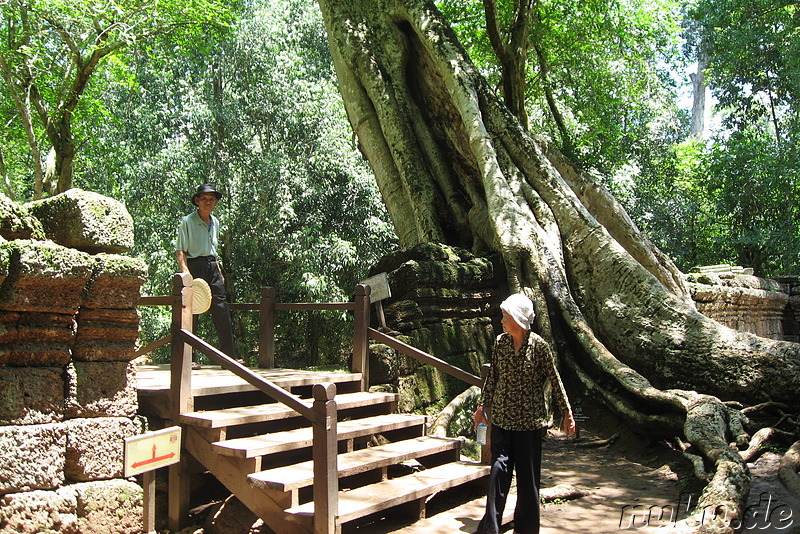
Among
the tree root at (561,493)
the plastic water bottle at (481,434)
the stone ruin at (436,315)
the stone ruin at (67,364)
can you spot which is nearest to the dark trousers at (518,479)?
the plastic water bottle at (481,434)

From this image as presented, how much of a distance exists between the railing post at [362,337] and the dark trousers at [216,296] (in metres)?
1.15

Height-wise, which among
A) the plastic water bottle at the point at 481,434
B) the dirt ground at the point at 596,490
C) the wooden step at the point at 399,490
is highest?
the plastic water bottle at the point at 481,434

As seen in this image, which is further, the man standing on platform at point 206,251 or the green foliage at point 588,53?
the green foliage at point 588,53

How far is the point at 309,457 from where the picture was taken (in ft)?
16.2

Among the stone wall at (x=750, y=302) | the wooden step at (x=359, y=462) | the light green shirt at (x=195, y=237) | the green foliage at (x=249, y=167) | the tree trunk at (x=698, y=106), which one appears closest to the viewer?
the wooden step at (x=359, y=462)

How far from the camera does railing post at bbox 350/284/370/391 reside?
18.9 ft

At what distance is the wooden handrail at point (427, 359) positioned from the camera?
5.32 metres

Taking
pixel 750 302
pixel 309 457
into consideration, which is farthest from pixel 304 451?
pixel 750 302

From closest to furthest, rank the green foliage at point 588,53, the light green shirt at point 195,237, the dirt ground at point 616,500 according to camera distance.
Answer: the dirt ground at point 616,500 → the light green shirt at point 195,237 → the green foliage at point 588,53

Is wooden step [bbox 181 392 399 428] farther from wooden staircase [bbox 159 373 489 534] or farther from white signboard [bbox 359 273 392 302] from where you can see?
white signboard [bbox 359 273 392 302]

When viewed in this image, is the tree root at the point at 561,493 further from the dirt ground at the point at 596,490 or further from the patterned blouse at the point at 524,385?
the patterned blouse at the point at 524,385

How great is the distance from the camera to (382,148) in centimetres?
973

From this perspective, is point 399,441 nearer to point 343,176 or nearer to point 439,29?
point 439,29

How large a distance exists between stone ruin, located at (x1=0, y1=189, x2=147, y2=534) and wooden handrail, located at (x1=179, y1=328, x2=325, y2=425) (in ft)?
1.36
